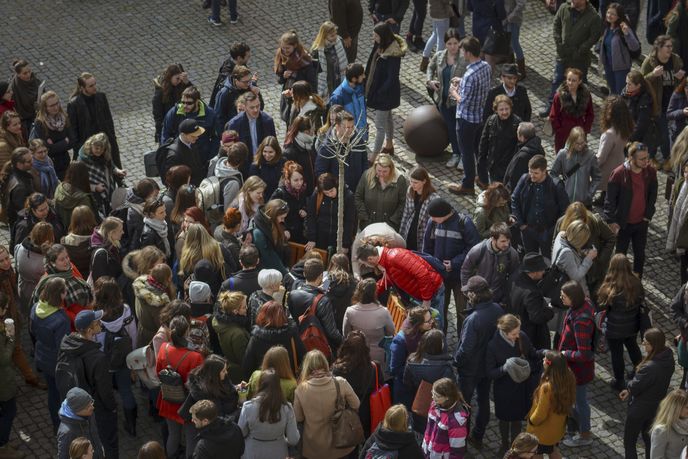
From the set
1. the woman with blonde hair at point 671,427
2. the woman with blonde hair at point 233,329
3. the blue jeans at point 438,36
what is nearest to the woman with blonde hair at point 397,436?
the woman with blonde hair at point 233,329

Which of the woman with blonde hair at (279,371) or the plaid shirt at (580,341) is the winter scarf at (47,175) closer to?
the woman with blonde hair at (279,371)

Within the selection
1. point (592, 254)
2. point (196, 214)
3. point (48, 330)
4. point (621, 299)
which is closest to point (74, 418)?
point (48, 330)

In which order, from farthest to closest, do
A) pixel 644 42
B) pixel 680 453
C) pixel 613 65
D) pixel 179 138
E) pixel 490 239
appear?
1. pixel 644 42
2. pixel 613 65
3. pixel 179 138
4. pixel 490 239
5. pixel 680 453

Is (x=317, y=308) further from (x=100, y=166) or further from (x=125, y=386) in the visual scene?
(x=100, y=166)

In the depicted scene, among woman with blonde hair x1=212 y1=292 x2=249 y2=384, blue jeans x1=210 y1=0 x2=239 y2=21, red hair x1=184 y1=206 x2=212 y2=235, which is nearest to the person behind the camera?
woman with blonde hair x1=212 y1=292 x2=249 y2=384

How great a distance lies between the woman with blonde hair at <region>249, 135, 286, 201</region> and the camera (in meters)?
15.9

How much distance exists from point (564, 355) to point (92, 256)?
514 cm

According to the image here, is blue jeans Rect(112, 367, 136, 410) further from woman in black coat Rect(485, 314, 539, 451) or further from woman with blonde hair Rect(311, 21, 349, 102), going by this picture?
woman with blonde hair Rect(311, 21, 349, 102)

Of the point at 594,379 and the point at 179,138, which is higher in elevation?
the point at 179,138

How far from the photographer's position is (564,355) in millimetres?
12883

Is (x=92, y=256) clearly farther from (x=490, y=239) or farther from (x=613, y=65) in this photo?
(x=613, y=65)

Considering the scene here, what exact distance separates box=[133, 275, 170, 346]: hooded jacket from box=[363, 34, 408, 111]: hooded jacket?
5774 millimetres

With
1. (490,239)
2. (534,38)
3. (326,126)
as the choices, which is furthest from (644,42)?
(490,239)

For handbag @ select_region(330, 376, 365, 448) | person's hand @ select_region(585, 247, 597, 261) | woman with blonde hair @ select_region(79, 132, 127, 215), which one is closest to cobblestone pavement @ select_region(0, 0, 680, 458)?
woman with blonde hair @ select_region(79, 132, 127, 215)
